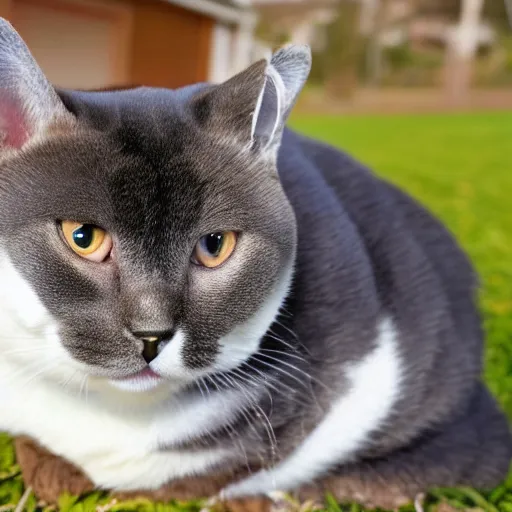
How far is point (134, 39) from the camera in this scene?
193 centimetres

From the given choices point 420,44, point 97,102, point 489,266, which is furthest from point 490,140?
point 97,102

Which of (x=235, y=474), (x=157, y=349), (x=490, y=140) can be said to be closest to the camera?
(x=157, y=349)

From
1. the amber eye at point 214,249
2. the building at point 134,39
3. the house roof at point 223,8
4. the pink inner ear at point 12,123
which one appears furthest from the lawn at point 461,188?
the house roof at point 223,8

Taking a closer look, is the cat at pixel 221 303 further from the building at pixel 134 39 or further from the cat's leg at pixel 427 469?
the building at pixel 134 39

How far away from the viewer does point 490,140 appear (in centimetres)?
521

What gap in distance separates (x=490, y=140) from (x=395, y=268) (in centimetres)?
449

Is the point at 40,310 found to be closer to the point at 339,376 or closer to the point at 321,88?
the point at 339,376

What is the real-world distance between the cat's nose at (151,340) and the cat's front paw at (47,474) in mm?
368

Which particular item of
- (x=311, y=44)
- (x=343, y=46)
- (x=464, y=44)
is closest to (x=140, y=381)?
(x=311, y=44)

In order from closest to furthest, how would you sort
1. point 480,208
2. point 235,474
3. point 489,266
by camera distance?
point 235,474, point 489,266, point 480,208

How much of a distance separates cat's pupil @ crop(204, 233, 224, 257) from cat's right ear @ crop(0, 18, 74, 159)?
8.2 inches

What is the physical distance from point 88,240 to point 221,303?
0.56 feet

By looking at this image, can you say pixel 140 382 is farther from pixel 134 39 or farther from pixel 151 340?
pixel 134 39

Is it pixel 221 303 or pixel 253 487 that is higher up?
pixel 221 303
